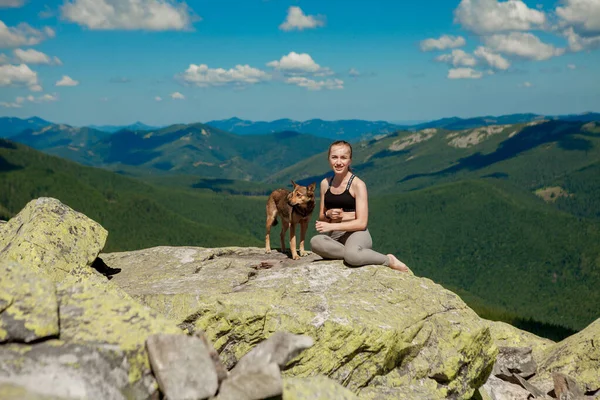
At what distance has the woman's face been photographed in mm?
17266

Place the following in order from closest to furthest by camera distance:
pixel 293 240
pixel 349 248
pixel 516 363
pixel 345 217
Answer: pixel 349 248
pixel 345 217
pixel 293 240
pixel 516 363

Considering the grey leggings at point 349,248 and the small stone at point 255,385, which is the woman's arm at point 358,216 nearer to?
the grey leggings at point 349,248

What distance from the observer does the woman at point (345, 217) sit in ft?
57.4

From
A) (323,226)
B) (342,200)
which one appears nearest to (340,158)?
(342,200)

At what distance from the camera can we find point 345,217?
59.5 ft

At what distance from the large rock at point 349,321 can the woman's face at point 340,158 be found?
3.96m

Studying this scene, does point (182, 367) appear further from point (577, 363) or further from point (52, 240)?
point (577, 363)

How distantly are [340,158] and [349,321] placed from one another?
20.3ft

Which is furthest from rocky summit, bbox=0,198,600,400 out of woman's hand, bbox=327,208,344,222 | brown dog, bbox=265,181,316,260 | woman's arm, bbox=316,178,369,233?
woman's hand, bbox=327,208,344,222

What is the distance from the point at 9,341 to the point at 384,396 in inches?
415

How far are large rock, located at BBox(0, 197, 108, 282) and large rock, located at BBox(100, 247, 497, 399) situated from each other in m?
2.12

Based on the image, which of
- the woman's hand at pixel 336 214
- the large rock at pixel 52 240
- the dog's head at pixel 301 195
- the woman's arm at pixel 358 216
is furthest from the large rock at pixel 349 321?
the dog's head at pixel 301 195

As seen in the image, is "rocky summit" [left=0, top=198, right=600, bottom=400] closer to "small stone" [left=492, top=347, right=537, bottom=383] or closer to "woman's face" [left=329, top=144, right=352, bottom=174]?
"small stone" [left=492, top=347, right=537, bottom=383]

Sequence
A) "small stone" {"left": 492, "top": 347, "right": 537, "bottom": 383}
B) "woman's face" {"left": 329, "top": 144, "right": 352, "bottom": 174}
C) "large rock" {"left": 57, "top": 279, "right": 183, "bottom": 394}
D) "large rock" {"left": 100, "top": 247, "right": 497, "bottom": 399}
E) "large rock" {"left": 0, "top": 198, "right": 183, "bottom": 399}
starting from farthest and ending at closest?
"small stone" {"left": 492, "top": 347, "right": 537, "bottom": 383} → "woman's face" {"left": 329, "top": 144, "right": 352, "bottom": 174} → "large rock" {"left": 100, "top": 247, "right": 497, "bottom": 399} → "large rock" {"left": 57, "top": 279, "right": 183, "bottom": 394} → "large rock" {"left": 0, "top": 198, "right": 183, "bottom": 399}
